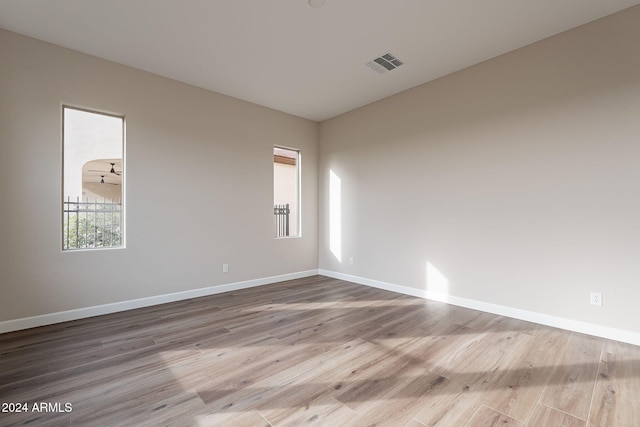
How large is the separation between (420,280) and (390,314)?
3.04 feet

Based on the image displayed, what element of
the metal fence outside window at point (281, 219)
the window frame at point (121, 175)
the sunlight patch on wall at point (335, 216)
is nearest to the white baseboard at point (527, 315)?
the sunlight patch on wall at point (335, 216)

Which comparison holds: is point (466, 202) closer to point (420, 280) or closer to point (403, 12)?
point (420, 280)

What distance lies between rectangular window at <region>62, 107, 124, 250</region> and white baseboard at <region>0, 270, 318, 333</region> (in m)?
0.70

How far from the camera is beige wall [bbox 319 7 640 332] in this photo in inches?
99.8

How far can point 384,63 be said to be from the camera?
340 cm

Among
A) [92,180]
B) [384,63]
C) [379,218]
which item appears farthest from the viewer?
[379,218]

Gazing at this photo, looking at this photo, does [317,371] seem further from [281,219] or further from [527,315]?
[281,219]

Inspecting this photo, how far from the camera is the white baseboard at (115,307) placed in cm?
280

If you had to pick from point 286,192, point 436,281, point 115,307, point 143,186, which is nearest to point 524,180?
point 436,281

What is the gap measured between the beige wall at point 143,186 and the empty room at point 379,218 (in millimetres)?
23

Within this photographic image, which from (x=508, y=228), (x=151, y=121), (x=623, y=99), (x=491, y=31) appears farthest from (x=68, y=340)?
(x=623, y=99)

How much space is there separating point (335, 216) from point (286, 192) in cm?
101

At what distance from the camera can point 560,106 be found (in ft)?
9.29

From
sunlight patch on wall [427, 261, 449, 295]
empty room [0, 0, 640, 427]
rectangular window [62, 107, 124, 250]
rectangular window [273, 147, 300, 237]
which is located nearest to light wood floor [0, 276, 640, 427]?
empty room [0, 0, 640, 427]
